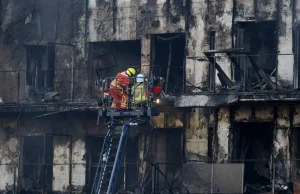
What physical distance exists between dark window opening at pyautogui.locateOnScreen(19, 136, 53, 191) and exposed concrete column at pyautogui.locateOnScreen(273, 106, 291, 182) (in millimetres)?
8326

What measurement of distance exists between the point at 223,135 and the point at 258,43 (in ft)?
10.7

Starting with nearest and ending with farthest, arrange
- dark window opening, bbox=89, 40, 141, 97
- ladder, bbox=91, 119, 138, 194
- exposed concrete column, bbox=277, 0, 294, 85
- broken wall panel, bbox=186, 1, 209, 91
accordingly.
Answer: ladder, bbox=91, 119, 138, 194 < exposed concrete column, bbox=277, 0, 294, 85 < broken wall panel, bbox=186, 1, 209, 91 < dark window opening, bbox=89, 40, 141, 97

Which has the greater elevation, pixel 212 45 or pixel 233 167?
pixel 212 45

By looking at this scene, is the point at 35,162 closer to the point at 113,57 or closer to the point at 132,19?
Result: the point at 113,57

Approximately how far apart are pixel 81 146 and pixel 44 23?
4646 millimetres

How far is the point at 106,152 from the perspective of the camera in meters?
24.4

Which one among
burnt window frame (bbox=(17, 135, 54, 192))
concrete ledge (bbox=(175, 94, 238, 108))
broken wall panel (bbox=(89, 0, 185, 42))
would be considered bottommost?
burnt window frame (bbox=(17, 135, 54, 192))

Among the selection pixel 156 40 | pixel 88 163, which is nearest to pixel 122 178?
pixel 88 163

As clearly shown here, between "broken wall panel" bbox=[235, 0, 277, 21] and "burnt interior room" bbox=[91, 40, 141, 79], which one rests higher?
"broken wall panel" bbox=[235, 0, 277, 21]

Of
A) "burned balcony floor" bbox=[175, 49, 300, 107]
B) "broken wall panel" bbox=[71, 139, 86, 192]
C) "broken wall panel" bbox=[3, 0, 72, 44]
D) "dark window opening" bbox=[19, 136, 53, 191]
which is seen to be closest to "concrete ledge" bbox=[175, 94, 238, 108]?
"burned balcony floor" bbox=[175, 49, 300, 107]

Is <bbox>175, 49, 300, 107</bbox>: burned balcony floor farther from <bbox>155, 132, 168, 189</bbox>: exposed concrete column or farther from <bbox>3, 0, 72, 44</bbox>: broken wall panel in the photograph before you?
<bbox>3, 0, 72, 44</bbox>: broken wall panel

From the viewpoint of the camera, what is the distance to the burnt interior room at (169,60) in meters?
26.3

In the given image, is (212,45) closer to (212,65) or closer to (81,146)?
(212,65)

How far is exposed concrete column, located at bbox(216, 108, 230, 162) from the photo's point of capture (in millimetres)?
24312
